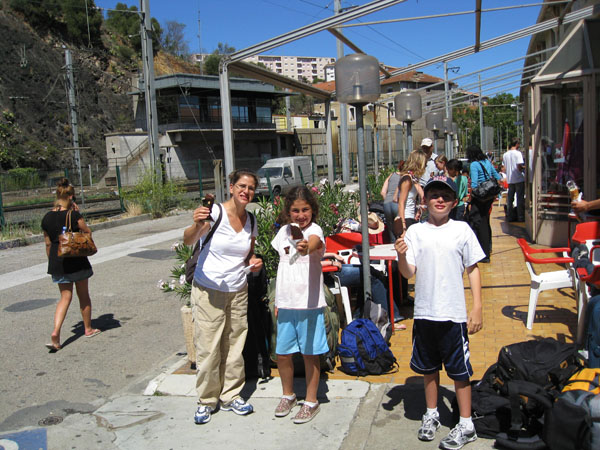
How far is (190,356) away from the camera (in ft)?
16.4

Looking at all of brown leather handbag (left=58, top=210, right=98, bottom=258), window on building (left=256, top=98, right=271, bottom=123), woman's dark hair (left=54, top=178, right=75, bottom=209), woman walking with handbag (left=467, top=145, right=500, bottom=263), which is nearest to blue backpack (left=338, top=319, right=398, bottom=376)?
brown leather handbag (left=58, top=210, right=98, bottom=258)

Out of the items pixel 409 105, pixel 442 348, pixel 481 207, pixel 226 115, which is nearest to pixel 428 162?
pixel 409 105

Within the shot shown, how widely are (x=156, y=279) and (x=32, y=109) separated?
48.8 meters

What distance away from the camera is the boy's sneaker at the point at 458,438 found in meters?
3.25

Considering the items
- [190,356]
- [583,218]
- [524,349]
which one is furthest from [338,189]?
[524,349]

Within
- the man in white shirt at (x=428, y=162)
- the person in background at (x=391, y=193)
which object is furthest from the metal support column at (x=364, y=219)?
the man in white shirt at (x=428, y=162)

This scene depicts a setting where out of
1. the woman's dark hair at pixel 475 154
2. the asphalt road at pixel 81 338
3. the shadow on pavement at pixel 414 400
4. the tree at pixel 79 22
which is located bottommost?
the asphalt road at pixel 81 338

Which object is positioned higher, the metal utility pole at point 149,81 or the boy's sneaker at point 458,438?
the metal utility pole at point 149,81

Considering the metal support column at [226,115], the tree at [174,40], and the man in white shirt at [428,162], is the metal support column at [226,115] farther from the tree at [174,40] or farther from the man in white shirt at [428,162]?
the tree at [174,40]

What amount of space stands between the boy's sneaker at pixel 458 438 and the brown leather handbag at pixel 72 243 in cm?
434

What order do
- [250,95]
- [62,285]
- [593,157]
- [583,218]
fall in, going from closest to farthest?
1. [583,218]
2. [62,285]
3. [593,157]
4. [250,95]

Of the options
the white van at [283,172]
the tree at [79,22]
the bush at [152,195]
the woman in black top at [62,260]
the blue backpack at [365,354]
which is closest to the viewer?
the blue backpack at [365,354]

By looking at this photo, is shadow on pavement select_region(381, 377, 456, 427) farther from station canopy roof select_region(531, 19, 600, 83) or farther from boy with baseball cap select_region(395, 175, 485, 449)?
station canopy roof select_region(531, 19, 600, 83)

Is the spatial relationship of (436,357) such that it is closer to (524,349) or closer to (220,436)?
(524,349)
